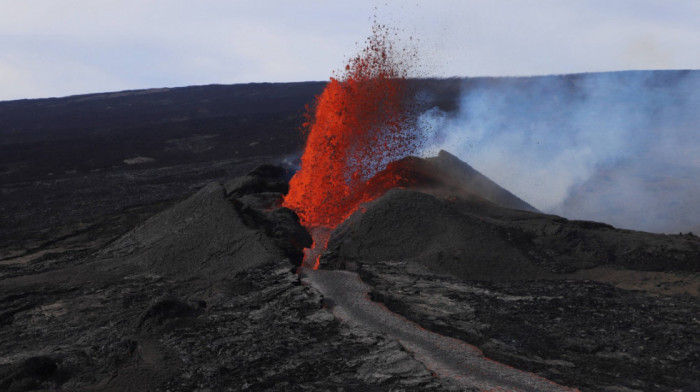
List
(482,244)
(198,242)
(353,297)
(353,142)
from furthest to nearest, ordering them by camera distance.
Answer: (353,142), (198,242), (482,244), (353,297)

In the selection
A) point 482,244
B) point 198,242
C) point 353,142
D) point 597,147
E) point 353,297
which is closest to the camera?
point 353,297

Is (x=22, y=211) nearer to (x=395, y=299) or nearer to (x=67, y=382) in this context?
(x=67, y=382)

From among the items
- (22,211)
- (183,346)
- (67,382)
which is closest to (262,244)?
(183,346)

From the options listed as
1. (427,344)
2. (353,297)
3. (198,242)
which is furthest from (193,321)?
(198,242)

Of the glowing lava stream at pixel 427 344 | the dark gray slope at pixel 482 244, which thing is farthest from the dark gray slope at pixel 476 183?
the glowing lava stream at pixel 427 344

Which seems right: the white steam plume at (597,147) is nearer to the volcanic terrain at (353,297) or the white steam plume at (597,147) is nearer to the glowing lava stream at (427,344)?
the volcanic terrain at (353,297)

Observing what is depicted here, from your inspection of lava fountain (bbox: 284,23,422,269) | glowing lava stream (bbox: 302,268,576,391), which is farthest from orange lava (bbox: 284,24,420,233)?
glowing lava stream (bbox: 302,268,576,391)

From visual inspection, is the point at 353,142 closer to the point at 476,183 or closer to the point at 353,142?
the point at 353,142
